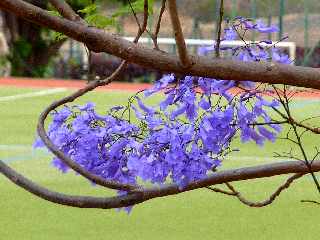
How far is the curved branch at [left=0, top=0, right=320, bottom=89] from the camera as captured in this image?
221 cm

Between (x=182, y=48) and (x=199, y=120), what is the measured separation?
2.56 feet

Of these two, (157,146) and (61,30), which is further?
(157,146)

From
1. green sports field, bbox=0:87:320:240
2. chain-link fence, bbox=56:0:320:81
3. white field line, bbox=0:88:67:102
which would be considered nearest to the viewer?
green sports field, bbox=0:87:320:240

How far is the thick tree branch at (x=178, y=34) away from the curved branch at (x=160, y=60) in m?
0.02

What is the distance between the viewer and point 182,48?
7.32 ft

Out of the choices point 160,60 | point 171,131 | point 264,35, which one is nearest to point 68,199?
point 171,131

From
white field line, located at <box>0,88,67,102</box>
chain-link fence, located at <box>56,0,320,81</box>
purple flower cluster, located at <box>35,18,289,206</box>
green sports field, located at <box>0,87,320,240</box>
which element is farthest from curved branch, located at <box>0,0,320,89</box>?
chain-link fence, located at <box>56,0,320,81</box>

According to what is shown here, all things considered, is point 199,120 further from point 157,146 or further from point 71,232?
point 71,232

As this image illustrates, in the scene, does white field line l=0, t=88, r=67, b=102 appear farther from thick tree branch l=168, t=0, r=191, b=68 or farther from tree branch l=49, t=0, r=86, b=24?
thick tree branch l=168, t=0, r=191, b=68

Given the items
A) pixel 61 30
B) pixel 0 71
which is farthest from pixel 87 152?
pixel 0 71

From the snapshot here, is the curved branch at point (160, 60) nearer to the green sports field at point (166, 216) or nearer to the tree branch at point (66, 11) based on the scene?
the tree branch at point (66, 11)

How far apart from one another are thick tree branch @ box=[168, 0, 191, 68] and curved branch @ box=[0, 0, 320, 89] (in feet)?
0.08

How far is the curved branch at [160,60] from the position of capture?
2.21 m

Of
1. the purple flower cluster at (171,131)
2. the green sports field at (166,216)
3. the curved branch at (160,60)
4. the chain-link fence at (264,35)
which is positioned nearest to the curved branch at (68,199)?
the purple flower cluster at (171,131)
